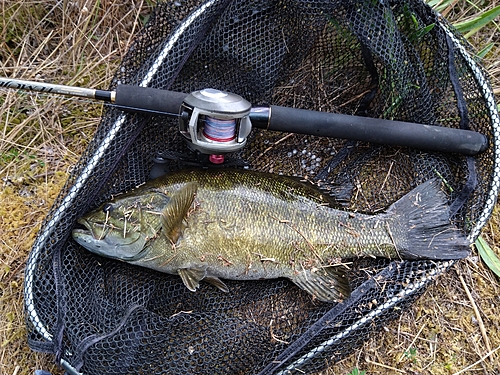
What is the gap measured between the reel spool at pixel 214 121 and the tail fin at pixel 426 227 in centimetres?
105

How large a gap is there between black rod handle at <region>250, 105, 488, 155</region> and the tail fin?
0.24m

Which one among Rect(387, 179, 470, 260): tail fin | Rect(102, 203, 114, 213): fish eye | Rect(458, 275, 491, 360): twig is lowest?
Rect(458, 275, 491, 360): twig

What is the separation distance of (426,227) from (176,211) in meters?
1.44

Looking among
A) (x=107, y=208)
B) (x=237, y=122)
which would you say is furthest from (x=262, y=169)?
(x=107, y=208)

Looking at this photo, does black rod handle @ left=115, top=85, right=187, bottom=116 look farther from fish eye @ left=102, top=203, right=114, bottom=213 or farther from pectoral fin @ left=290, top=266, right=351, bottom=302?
pectoral fin @ left=290, top=266, right=351, bottom=302

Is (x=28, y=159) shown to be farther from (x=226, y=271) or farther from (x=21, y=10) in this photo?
(x=226, y=271)

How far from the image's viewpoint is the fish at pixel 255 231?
8.11 ft

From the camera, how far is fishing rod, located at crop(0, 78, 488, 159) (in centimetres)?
217

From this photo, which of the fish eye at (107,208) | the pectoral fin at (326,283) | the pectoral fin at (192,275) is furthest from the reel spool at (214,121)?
the pectoral fin at (326,283)

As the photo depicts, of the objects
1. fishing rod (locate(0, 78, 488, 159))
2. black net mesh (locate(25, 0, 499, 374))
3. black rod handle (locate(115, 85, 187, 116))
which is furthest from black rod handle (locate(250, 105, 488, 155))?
black rod handle (locate(115, 85, 187, 116))

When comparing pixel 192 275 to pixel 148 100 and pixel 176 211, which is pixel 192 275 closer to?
pixel 176 211

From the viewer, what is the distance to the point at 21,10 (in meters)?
3.17

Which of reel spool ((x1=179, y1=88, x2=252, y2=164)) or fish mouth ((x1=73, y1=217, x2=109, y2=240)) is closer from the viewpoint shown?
reel spool ((x1=179, y1=88, x2=252, y2=164))

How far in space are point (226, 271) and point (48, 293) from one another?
972 mm
